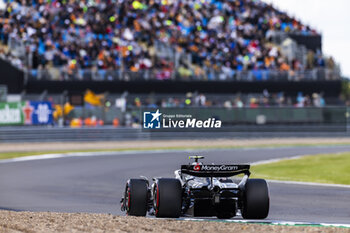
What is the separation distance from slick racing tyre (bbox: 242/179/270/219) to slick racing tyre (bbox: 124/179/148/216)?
1.18 m

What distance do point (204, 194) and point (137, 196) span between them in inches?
34.7

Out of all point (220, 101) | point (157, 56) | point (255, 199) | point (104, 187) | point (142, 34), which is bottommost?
point (104, 187)

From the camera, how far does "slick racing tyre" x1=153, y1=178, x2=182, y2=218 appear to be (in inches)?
303

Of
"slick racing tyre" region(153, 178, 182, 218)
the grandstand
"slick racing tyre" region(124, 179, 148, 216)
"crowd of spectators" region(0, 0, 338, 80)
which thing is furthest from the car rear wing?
"crowd of spectators" region(0, 0, 338, 80)

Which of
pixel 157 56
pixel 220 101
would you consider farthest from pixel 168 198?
pixel 157 56

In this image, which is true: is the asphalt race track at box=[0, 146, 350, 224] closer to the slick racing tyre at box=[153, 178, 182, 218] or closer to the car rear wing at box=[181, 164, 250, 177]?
the car rear wing at box=[181, 164, 250, 177]

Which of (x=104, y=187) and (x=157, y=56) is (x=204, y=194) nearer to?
(x=104, y=187)

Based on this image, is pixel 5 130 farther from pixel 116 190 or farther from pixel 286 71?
pixel 116 190

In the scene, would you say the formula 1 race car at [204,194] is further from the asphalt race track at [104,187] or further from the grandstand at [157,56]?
the grandstand at [157,56]

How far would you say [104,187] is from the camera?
1419cm

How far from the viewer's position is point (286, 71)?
35844 mm

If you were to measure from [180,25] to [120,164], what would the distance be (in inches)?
736

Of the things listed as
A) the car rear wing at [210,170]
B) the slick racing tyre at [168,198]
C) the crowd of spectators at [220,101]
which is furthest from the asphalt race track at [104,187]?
the crowd of spectators at [220,101]

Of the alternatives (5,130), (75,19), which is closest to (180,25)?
(75,19)
